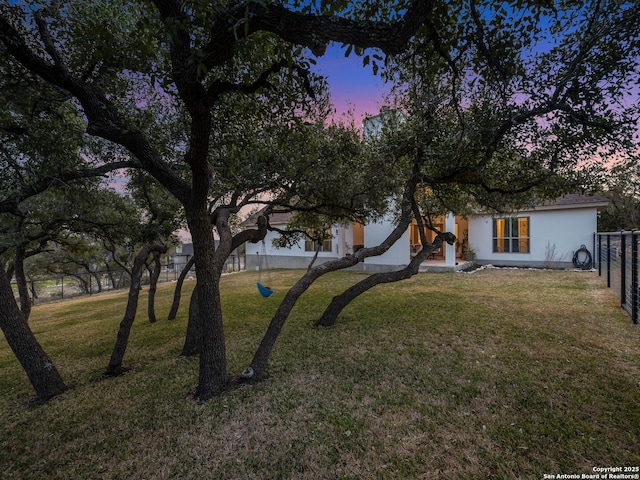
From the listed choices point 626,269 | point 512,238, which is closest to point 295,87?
point 626,269

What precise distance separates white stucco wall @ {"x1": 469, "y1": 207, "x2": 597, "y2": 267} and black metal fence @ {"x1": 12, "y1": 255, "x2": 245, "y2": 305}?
1849cm

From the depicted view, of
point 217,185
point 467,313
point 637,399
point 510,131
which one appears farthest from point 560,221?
point 217,185

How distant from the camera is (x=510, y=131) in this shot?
4.77 metres

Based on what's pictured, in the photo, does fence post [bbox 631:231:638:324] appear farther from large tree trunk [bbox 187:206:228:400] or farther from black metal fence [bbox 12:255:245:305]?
black metal fence [bbox 12:255:245:305]

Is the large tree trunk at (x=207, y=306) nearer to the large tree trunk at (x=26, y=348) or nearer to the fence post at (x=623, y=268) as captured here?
the large tree trunk at (x=26, y=348)

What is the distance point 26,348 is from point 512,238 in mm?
17553

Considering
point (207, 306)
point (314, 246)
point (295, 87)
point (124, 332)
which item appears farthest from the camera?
point (314, 246)

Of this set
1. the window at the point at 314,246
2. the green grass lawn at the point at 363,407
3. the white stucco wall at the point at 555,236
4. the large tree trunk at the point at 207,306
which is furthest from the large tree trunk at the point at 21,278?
the white stucco wall at the point at 555,236

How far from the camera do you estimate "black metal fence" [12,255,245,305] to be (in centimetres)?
1722

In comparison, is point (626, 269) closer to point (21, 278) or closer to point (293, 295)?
point (293, 295)

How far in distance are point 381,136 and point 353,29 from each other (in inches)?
194

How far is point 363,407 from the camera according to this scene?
327 cm

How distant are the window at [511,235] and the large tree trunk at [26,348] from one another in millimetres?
16783

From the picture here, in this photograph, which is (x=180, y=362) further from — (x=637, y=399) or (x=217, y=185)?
(x=637, y=399)
